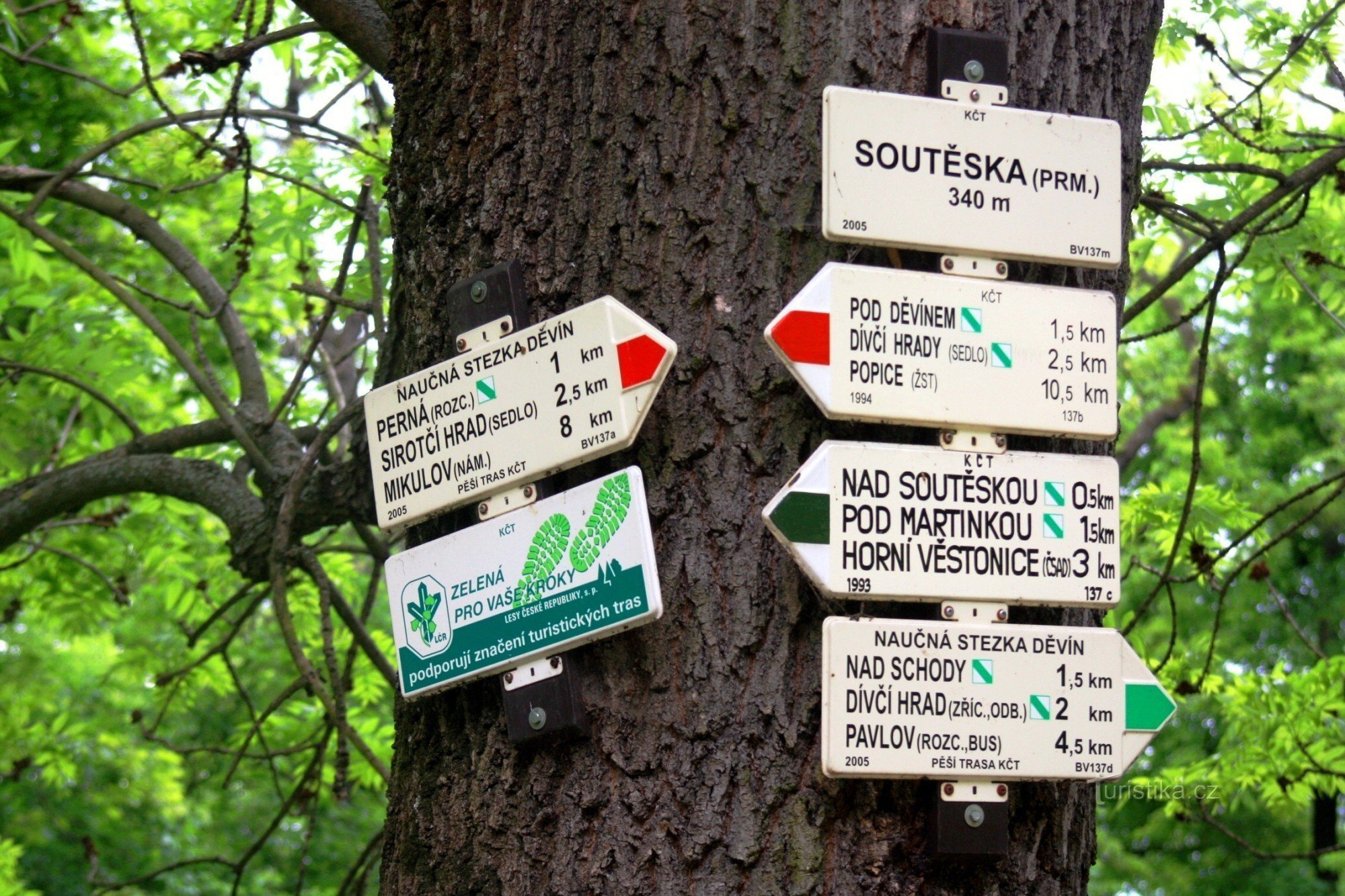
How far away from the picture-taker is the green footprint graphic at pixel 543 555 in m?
1.50

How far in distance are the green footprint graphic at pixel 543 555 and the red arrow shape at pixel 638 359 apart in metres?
0.18

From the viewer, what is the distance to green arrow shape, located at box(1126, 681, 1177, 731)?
5.08ft

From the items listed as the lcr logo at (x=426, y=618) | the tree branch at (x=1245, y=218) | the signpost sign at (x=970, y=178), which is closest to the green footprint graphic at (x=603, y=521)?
the lcr logo at (x=426, y=618)

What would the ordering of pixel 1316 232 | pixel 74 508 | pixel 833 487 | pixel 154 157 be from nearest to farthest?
1. pixel 833 487
2. pixel 74 508
3. pixel 1316 232
4. pixel 154 157

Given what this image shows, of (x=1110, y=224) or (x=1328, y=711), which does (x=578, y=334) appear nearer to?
(x=1110, y=224)

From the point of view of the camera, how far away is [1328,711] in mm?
4449

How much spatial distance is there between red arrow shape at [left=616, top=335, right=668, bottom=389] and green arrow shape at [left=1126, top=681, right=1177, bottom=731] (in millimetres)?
684

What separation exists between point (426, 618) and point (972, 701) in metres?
0.68

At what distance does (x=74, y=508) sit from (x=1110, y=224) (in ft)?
10.6

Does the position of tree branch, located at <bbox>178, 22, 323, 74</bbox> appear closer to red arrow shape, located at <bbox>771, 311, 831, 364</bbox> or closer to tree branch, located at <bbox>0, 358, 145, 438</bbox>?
tree branch, located at <bbox>0, 358, 145, 438</bbox>

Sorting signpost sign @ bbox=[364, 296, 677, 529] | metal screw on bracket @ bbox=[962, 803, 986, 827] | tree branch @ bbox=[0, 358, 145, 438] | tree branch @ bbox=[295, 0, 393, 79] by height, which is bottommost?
metal screw on bracket @ bbox=[962, 803, 986, 827]

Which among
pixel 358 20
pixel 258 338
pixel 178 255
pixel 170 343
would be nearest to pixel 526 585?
pixel 358 20

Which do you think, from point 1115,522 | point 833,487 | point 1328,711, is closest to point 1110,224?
point 1115,522

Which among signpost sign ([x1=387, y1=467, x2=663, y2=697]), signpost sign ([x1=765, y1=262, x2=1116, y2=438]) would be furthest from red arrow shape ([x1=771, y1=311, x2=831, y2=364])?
signpost sign ([x1=387, y1=467, x2=663, y2=697])
